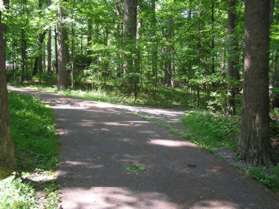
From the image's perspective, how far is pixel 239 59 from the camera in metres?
14.6

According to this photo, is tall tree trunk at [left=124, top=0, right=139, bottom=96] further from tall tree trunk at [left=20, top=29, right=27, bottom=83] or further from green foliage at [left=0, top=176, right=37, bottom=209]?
green foliage at [left=0, top=176, right=37, bottom=209]

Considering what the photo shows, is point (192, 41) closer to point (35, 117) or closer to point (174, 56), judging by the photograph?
point (174, 56)

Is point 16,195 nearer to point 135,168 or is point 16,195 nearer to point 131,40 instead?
point 135,168

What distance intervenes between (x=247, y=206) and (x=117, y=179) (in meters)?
2.37

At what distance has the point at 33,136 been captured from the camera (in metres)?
9.88

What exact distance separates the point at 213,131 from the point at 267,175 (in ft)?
11.3

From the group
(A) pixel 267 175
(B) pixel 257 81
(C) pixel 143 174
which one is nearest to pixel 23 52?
(B) pixel 257 81

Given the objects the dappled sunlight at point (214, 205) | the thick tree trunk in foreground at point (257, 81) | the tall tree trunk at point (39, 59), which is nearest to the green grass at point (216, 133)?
the thick tree trunk in foreground at point (257, 81)

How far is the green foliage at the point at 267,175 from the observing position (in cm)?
788

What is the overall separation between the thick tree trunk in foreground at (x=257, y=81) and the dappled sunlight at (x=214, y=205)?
7.98ft

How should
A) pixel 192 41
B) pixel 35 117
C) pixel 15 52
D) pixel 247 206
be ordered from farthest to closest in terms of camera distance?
pixel 15 52 < pixel 192 41 < pixel 35 117 < pixel 247 206

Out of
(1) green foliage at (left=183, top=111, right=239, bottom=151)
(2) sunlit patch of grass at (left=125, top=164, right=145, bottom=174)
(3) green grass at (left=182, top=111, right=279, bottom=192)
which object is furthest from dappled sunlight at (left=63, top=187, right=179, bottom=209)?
(1) green foliage at (left=183, top=111, right=239, bottom=151)

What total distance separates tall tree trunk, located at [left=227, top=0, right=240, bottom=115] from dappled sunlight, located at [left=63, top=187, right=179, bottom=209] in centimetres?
825

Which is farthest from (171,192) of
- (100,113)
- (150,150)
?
(100,113)
